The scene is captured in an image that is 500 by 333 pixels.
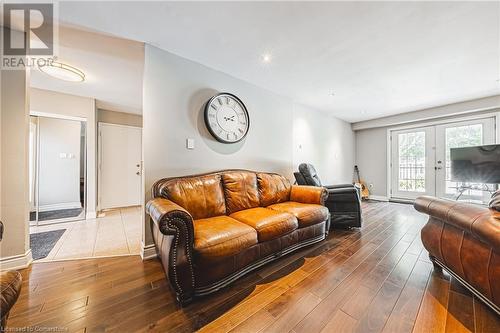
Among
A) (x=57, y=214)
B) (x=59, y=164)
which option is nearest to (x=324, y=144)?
(x=59, y=164)

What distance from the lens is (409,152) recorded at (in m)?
4.81

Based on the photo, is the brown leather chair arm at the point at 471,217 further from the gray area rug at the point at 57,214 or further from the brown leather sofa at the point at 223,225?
the gray area rug at the point at 57,214

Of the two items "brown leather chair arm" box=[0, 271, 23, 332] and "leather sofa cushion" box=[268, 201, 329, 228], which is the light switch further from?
"brown leather chair arm" box=[0, 271, 23, 332]

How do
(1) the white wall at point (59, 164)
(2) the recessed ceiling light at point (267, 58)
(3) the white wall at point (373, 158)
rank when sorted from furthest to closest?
(3) the white wall at point (373, 158) → (1) the white wall at point (59, 164) → (2) the recessed ceiling light at point (267, 58)

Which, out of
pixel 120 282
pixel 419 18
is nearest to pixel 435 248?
pixel 419 18

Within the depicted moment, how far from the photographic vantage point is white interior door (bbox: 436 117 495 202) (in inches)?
146

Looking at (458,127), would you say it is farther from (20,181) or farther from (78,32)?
(20,181)

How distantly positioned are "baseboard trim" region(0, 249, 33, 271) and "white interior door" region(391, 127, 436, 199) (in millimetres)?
6952

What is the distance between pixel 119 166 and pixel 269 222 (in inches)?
164

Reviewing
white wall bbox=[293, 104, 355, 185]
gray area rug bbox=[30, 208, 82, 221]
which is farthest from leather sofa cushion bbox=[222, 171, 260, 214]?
gray area rug bbox=[30, 208, 82, 221]

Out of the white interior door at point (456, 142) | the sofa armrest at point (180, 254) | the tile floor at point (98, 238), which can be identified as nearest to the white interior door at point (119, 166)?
the tile floor at point (98, 238)

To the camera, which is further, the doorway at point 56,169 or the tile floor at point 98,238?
the doorway at point 56,169

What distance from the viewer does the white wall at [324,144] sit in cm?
398

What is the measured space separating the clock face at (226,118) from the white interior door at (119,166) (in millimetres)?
3006
